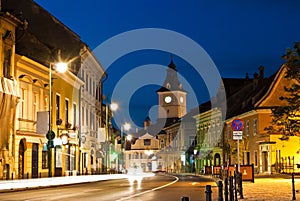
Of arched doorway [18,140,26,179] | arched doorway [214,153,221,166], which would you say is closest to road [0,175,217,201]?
arched doorway [18,140,26,179]

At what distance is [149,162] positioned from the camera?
6280 inches

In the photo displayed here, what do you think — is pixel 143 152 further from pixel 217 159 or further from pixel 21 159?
pixel 21 159

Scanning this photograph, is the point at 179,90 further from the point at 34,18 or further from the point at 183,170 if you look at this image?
the point at 34,18

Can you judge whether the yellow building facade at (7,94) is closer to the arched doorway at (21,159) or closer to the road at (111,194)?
the arched doorway at (21,159)

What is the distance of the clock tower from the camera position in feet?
522

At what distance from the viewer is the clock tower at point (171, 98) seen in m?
159

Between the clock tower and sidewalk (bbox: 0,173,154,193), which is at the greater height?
the clock tower

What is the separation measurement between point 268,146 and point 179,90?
102 m

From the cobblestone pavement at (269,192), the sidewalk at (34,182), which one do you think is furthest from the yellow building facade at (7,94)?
the cobblestone pavement at (269,192)

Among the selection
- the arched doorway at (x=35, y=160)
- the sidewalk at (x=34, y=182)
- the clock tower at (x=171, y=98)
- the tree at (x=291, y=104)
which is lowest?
the sidewalk at (x=34, y=182)

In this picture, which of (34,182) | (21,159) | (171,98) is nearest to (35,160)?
(21,159)

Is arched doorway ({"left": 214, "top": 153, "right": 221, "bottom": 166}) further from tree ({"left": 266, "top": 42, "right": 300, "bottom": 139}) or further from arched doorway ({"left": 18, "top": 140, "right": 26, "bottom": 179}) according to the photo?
arched doorway ({"left": 18, "top": 140, "right": 26, "bottom": 179})

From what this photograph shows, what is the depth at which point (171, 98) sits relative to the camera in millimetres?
160250

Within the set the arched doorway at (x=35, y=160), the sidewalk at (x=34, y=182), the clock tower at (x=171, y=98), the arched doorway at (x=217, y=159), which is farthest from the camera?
the clock tower at (x=171, y=98)
